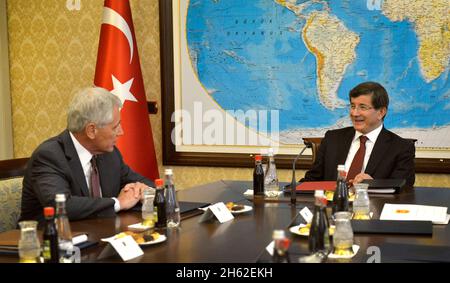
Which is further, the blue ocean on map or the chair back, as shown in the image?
the blue ocean on map

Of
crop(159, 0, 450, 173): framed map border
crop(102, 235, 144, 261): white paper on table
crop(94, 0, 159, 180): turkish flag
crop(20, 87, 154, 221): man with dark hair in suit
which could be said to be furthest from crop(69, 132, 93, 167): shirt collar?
crop(159, 0, 450, 173): framed map border

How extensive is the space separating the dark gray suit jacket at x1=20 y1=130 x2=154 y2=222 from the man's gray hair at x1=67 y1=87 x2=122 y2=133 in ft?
0.23

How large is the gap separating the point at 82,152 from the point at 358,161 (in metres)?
1.66

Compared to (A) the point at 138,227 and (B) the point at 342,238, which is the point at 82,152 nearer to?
(A) the point at 138,227

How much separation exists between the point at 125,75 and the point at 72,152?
1.87m

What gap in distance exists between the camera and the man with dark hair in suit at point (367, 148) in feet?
11.5

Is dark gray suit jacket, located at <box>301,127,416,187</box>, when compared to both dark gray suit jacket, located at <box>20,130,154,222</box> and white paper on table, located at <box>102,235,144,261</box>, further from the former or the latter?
white paper on table, located at <box>102,235,144,261</box>

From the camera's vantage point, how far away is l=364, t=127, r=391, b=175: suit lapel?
3539 millimetres

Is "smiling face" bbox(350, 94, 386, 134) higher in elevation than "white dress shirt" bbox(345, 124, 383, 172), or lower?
higher

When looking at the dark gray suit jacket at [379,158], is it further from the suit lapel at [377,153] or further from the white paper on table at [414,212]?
the white paper on table at [414,212]

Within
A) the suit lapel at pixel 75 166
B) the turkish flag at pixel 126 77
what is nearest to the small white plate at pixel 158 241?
the suit lapel at pixel 75 166

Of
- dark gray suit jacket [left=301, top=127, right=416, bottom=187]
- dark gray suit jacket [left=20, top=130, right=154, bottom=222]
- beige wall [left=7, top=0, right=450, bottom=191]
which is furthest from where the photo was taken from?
beige wall [left=7, top=0, right=450, bottom=191]

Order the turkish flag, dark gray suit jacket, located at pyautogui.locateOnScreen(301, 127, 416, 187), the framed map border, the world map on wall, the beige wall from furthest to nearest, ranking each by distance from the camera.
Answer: the beige wall → the framed map border → the turkish flag → the world map on wall → dark gray suit jacket, located at pyautogui.locateOnScreen(301, 127, 416, 187)

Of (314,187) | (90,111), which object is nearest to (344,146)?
(314,187)
